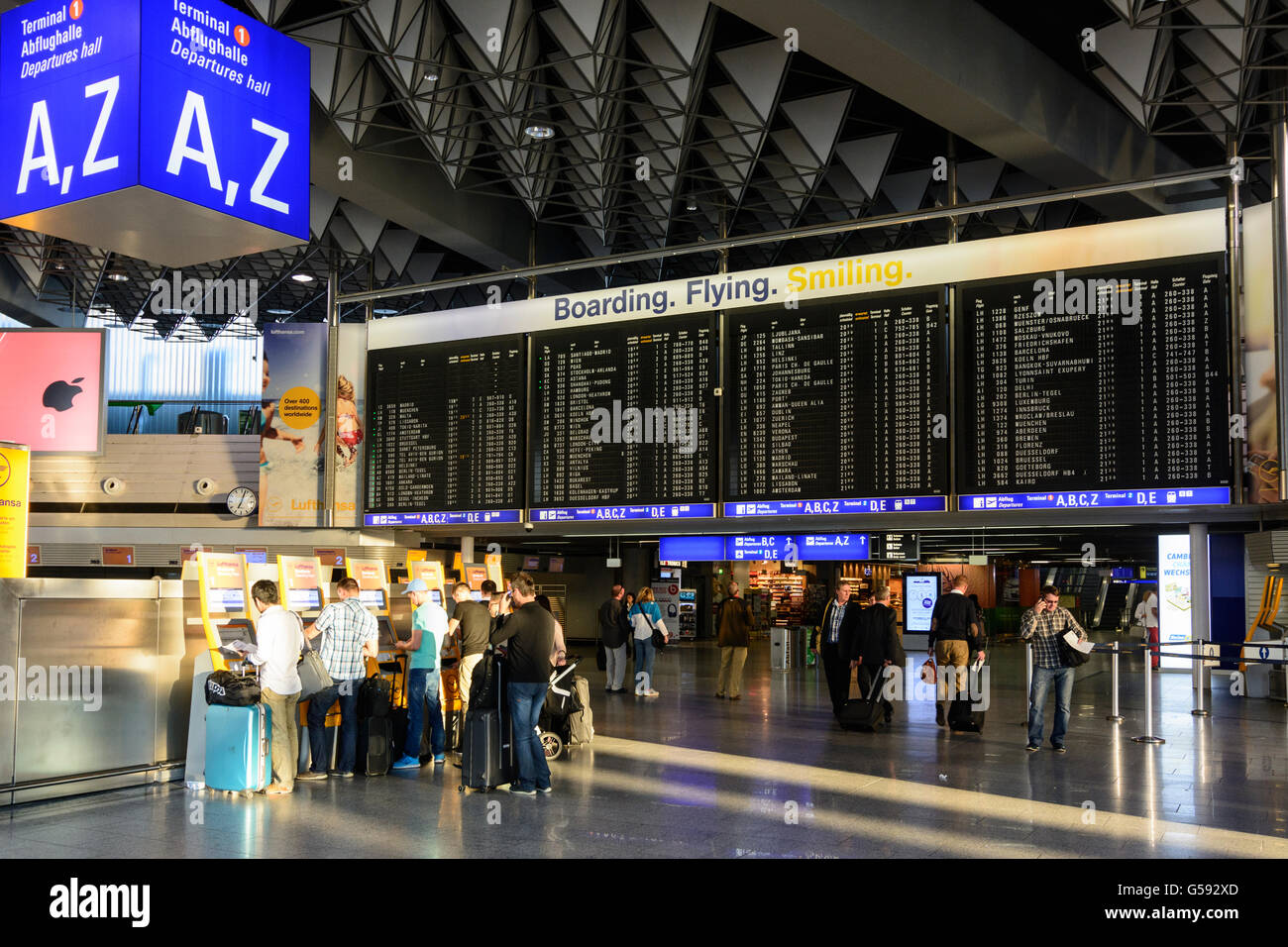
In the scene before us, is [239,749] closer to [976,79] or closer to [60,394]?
[976,79]

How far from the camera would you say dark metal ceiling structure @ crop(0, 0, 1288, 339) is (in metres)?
11.5

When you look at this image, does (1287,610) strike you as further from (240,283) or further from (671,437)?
(240,283)

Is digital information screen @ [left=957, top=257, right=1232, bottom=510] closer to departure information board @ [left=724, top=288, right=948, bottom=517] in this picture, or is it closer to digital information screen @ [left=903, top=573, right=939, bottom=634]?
departure information board @ [left=724, top=288, right=948, bottom=517]

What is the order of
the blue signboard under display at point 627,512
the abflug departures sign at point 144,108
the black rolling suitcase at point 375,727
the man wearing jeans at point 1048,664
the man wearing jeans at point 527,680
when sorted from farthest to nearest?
the blue signboard under display at point 627,512
the man wearing jeans at point 1048,664
the black rolling suitcase at point 375,727
the man wearing jeans at point 527,680
the abflug departures sign at point 144,108

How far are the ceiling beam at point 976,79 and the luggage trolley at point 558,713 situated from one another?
6273 millimetres

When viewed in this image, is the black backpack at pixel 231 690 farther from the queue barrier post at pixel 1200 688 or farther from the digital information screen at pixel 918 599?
the digital information screen at pixel 918 599

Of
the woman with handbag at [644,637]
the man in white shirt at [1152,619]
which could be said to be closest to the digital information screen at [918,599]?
the man in white shirt at [1152,619]

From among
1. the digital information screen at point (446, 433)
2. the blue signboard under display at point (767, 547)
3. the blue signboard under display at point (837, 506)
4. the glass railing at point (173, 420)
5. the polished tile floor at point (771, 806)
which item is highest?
the glass railing at point (173, 420)

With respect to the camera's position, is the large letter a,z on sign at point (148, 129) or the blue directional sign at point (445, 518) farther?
the blue directional sign at point (445, 518)

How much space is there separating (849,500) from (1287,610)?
6.98 m

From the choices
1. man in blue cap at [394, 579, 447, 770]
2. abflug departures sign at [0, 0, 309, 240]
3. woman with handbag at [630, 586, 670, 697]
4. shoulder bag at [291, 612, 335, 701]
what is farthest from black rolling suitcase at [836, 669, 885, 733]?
abflug departures sign at [0, 0, 309, 240]

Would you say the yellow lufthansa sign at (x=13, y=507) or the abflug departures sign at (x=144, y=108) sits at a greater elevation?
the abflug departures sign at (x=144, y=108)

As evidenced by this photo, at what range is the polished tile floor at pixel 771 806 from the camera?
20.4ft

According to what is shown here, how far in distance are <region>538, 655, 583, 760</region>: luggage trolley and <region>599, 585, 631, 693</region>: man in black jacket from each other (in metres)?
5.79
